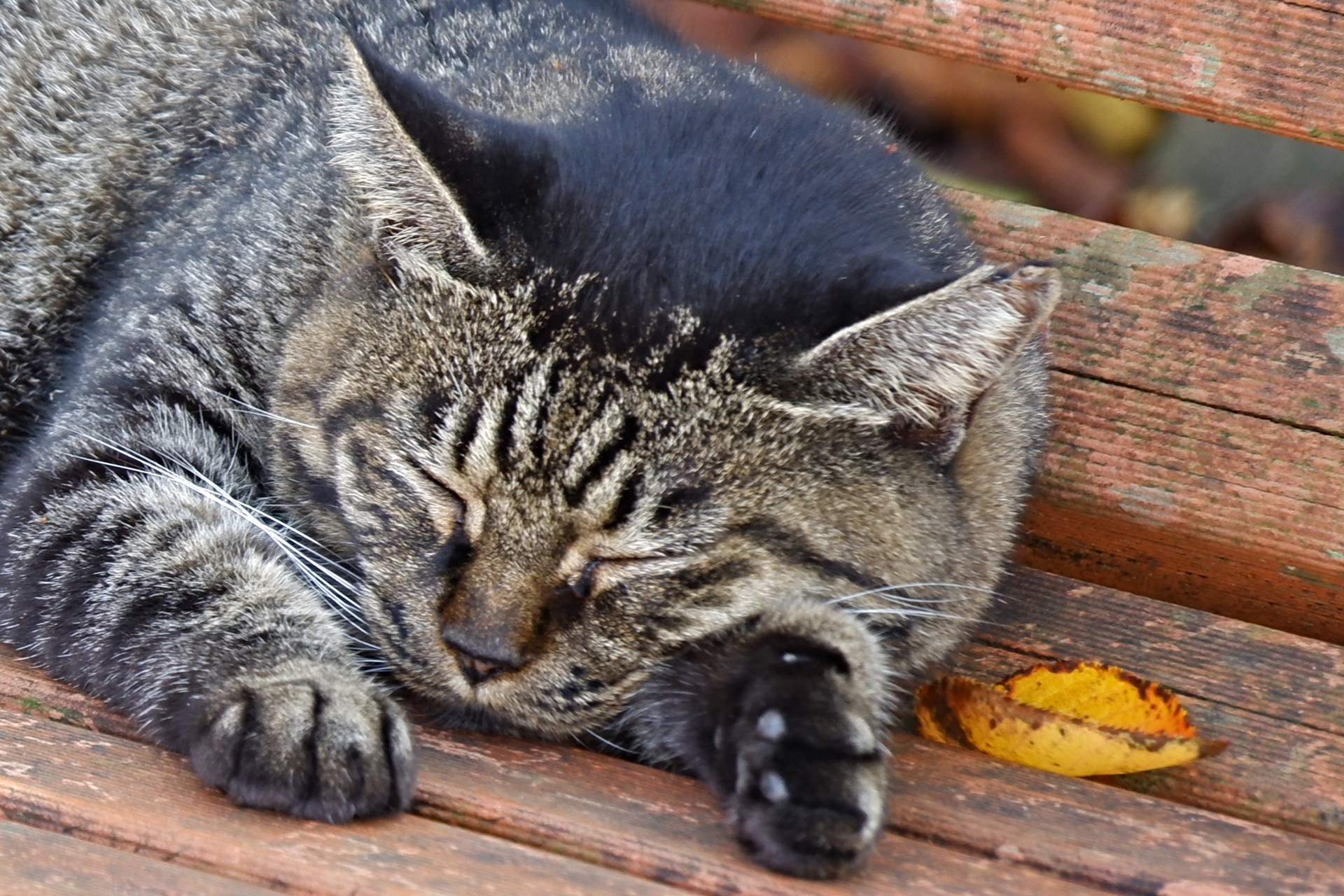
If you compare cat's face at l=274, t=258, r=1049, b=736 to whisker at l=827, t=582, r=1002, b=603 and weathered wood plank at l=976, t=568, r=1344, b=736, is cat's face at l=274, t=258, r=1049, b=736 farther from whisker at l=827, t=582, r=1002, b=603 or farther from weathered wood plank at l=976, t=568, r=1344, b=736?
weathered wood plank at l=976, t=568, r=1344, b=736

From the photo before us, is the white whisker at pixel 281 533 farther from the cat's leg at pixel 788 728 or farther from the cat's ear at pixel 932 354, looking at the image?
the cat's ear at pixel 932 354

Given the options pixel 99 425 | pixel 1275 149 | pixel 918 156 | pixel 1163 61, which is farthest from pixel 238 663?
pixel 1275 149

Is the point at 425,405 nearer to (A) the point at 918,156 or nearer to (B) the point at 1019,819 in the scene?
(B) the point at 1019,819

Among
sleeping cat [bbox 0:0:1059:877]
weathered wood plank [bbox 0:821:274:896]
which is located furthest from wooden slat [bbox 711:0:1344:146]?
weathered wood plank [bbox 0:821:274:896]

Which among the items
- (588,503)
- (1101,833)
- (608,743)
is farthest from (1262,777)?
(588,503)

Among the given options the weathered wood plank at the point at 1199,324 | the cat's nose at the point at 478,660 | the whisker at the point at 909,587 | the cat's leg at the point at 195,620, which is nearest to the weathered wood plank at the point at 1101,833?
the whisker at the point at 909,587

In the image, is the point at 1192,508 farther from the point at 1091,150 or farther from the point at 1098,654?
the point at 1091,150
